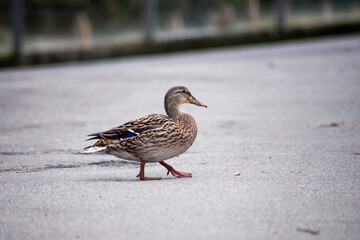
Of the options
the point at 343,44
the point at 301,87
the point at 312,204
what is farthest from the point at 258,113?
the point at 343,44

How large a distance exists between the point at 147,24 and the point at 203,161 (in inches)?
406

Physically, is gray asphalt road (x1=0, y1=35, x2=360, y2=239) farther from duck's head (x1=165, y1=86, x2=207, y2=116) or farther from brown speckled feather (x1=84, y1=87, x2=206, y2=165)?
duck's head (x1=165, y1=86, x2=207, y2=116)

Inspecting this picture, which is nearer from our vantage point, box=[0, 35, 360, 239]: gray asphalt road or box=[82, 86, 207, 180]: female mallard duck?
box=[0, 35, 360, 239]: gray asphalt road


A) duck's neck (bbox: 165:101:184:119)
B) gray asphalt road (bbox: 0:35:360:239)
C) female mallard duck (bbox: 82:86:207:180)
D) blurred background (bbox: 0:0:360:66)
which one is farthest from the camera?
blurred background (bbox: 0:0:360:66)

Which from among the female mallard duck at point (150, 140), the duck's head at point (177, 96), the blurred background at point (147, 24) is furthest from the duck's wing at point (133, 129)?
the blurred background at point (147, 24)

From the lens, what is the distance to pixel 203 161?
566cm

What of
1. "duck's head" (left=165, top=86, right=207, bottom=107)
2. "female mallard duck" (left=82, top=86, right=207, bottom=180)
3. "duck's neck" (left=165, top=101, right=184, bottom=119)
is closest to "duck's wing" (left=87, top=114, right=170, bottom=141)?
"female mallard duck" (left=82, top=86, right=207, bottom=180)

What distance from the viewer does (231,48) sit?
16172 millimetres

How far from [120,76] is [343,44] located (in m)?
6.19

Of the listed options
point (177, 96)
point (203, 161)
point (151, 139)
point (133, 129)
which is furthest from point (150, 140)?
point (203, 161)

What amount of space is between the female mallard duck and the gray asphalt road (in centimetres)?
23

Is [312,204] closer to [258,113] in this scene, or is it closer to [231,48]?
[258,113]

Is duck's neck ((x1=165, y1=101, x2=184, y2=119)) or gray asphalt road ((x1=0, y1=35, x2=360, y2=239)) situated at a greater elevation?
duck's neck ((x1=165, y1=101, x2=184, y2=119))

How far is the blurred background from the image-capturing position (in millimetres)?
14922
